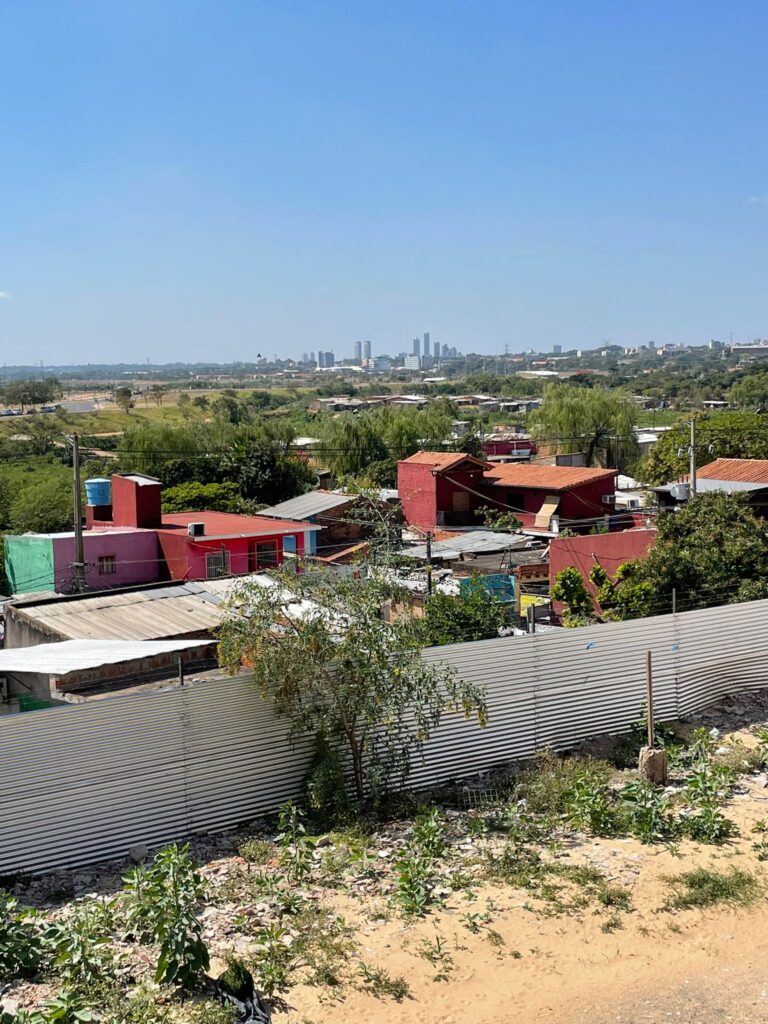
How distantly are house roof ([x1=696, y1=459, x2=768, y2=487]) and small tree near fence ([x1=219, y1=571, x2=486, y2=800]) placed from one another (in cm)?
2068

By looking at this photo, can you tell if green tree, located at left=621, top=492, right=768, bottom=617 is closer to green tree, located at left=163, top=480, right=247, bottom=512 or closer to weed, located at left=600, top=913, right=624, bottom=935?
weed, located at left=600, top=913, right=624, bottom=935

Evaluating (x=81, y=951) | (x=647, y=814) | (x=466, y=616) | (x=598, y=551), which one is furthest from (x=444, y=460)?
(x=81, y=951)

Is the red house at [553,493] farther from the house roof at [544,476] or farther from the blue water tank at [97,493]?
the blue water tank at [97,493]

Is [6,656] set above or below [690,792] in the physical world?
above

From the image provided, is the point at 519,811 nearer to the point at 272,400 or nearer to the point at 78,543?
the point at 78,543

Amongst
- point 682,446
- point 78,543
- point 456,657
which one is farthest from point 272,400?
point 456,657

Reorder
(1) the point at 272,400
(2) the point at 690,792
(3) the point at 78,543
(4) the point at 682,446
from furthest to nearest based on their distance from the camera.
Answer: (1) the point at 272,400
(4) the point at 682,446
(3) the point at 78,543
(2) the point at 690,792

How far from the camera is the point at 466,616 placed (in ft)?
52.5

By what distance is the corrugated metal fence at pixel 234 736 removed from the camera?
9203 mm

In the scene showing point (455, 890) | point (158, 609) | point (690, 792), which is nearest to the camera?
point (455, 890)

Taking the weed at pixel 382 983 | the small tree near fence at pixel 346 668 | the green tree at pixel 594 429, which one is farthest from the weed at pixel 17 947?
the green tree at pixel 594 429

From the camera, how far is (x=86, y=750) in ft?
30.8

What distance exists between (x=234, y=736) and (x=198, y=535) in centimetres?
1582

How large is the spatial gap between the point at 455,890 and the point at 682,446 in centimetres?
3916
